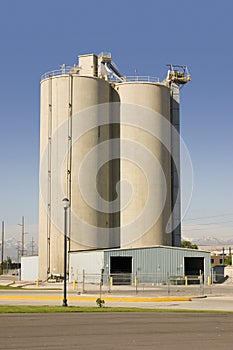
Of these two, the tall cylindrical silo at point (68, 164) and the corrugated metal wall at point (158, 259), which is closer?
the corrugated metal wall at point (158, 259)

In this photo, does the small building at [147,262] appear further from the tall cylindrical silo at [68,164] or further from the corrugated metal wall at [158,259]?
the tall cylindrical silo at [68,164]

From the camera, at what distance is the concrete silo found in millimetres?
71750

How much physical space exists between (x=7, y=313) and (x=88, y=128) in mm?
48112

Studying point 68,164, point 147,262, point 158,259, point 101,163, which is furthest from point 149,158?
point 147,262

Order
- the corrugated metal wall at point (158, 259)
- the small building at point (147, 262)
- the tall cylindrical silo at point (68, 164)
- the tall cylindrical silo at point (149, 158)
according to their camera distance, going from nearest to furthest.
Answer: the small building at point (147, 262), the corrugated metal wall at point (158, 259), the tall cylindrical silo at point (68, 164), the tall cylindrical silo at point (149, 158)

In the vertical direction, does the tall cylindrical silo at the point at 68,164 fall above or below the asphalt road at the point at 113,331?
above

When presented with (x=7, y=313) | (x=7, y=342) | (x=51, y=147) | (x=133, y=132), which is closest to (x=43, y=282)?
(x=51, y=147)

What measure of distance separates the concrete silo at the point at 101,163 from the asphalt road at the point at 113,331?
44918 millimetres

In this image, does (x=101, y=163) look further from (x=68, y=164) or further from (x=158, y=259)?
(x=158, y=259)

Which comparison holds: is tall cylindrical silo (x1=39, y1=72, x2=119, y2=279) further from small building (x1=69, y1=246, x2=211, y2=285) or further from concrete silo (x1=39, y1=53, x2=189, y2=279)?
small building (x1=69, y1=246, x2=211, y2=285)

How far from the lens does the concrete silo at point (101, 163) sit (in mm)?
71750

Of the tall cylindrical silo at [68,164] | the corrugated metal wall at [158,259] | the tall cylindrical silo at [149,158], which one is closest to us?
the corrugated metal wall at [158,259]

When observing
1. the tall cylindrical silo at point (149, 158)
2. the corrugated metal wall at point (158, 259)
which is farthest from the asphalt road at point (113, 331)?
the tall cylindrical silo at point (149, 158)

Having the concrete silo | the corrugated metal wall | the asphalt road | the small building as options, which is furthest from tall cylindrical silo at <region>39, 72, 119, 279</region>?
the asphalt road
